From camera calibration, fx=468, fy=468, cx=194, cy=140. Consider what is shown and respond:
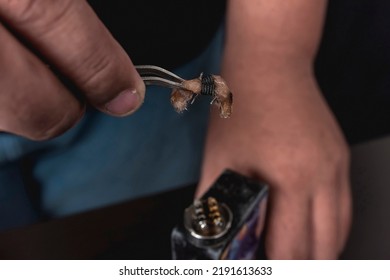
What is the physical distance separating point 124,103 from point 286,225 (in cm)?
18

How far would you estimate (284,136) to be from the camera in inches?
12.2

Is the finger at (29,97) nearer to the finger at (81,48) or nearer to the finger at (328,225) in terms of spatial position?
the finger at (81,48)

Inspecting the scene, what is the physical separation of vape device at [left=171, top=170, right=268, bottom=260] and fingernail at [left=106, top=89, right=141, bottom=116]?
0.10 meters

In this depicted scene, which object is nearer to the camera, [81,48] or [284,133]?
[81,48]

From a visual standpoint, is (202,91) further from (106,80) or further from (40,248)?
(40,248)

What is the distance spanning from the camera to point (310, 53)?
341 mm

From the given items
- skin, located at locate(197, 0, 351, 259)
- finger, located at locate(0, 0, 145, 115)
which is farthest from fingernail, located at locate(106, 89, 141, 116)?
skin, located at locate(197, 0, 351, 259)

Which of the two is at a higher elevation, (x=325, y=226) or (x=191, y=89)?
(x=191, y=89)

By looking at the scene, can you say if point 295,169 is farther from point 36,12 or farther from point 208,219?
point 36,12

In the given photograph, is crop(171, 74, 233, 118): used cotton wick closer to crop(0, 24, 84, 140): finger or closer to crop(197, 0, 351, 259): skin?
crop(0, 24, 84, 140): finger

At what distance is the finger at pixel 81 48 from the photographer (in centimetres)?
14

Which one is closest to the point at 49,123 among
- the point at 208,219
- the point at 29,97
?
the point at 29,97

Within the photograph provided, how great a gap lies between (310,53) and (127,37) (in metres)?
0.14

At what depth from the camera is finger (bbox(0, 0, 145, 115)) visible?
137 mm
